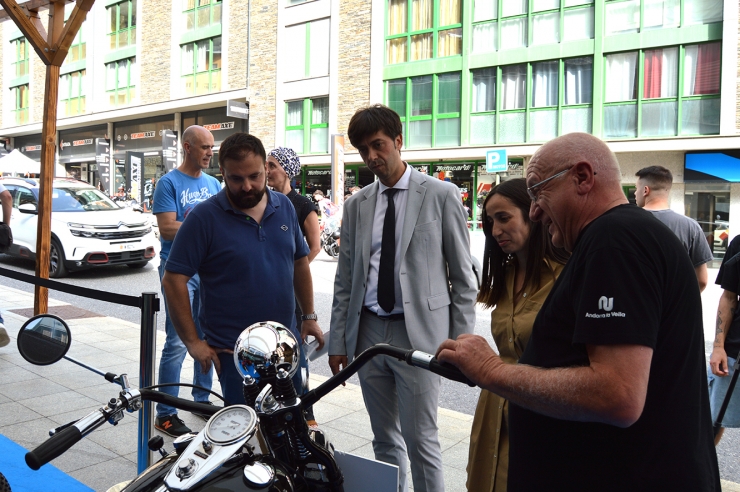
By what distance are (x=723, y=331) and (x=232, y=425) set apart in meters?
3.34

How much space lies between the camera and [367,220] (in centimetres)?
324

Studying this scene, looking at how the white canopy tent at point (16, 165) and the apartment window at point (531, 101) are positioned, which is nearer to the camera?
the apartment window at point (531, 101)

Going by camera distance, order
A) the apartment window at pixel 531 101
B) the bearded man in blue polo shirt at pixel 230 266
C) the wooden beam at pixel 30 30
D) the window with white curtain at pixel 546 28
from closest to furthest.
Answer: the bearded man in blue polo shirt at pixel 230 266 < the wooden beam at pixel 30 30 < the apartment window at pixel 531 101 < the window with white curtain at pixel 546 28

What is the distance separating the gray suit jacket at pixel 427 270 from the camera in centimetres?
303

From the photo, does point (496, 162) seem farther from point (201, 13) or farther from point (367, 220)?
point (201, 13)

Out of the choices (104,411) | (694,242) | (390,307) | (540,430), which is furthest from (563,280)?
(694,242)

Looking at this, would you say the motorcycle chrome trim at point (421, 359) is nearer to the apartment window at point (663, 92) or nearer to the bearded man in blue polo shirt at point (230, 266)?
the bearded man in blue polo shirt at point (230, 266)

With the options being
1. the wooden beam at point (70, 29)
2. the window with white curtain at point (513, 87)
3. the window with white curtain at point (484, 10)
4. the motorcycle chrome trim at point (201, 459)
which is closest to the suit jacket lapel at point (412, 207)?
the motorcycle chrome trim at point (201, 459)

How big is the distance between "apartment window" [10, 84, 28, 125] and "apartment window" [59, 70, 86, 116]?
204 inches

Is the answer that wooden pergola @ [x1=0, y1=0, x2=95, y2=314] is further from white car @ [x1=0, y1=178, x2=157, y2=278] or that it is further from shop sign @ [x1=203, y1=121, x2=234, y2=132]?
shop sign @ [x1=203, y1=121, x2=234, y2=132]

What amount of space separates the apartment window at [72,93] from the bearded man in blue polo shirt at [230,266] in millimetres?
39596

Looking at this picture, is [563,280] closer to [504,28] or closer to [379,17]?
[504,28]

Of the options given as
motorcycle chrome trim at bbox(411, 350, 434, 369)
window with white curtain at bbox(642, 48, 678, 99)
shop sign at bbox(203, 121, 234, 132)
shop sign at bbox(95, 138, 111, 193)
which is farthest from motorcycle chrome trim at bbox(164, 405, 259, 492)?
shop sign at bbox(95, 138, 111, 193)

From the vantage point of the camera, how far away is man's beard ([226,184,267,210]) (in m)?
3.07
